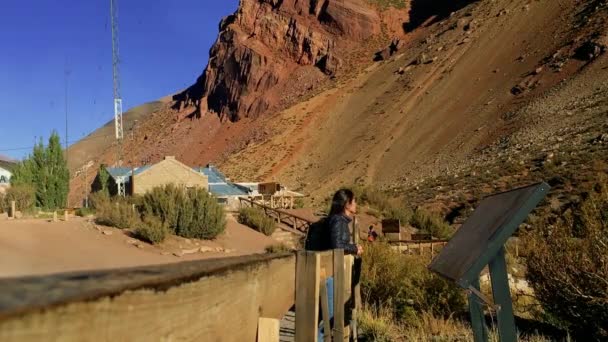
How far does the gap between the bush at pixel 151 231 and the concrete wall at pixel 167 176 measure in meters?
22.2

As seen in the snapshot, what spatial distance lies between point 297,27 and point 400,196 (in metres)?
53.6

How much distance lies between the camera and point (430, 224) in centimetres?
2841

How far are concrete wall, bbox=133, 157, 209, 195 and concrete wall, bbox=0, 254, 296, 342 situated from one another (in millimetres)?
44361

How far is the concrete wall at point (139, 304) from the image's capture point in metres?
0.87

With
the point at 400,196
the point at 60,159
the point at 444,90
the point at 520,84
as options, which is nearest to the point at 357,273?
the point at 400,196

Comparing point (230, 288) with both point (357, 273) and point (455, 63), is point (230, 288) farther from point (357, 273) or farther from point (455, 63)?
point (455, 63)

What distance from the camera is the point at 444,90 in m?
62.2

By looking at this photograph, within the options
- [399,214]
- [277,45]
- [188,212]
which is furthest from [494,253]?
[277,45]

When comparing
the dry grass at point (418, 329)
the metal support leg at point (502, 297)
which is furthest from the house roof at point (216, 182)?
the metal support leg at point (502, 297)

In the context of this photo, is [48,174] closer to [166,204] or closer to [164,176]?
[164,176]

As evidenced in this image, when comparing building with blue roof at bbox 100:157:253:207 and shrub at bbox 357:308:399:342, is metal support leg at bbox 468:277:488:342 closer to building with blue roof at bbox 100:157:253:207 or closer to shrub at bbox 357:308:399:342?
shrub at bbox 357:308:399:342

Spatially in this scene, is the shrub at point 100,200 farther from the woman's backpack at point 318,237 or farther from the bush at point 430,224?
the woman's backpack at point 318,237

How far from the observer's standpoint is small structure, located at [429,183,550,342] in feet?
11.6

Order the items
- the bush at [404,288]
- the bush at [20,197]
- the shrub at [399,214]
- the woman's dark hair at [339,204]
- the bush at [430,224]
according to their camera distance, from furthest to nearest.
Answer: the bush at [20,197]
the shrub at [399,214]
the bush at [430,224]
the bush at [404,288]
the woman's dark hair at [339,204]
